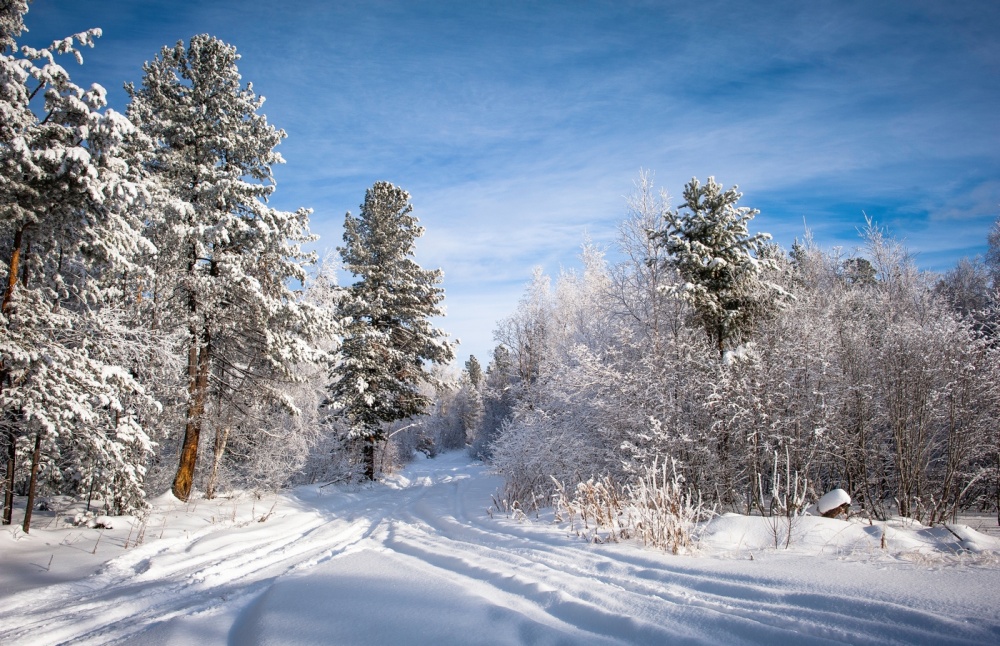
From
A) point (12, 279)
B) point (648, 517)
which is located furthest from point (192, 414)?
point (648, 517)

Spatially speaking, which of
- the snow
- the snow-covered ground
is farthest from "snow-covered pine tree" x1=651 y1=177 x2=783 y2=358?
the snow-covered ground

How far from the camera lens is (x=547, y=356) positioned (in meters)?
25.0

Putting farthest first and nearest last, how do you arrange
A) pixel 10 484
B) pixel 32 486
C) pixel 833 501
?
pixel 833 501 → pixel 10 484 → pixel 32 486

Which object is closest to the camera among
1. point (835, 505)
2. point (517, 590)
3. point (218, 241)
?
point (517, 590)

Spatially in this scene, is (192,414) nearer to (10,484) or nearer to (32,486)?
(10,484)

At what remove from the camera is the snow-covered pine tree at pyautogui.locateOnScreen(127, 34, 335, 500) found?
11461 millimetres

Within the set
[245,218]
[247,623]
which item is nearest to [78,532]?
[247,623]

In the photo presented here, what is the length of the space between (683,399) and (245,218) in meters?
12.7

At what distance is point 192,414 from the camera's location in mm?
11727

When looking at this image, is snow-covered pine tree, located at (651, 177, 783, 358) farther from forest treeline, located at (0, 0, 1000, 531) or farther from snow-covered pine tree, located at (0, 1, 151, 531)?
snow-covered pine tree, located at (0, 1, 151, 531)

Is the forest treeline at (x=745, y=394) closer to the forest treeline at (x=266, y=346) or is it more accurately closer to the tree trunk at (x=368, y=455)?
the forest treeline at (x=266, y=346)

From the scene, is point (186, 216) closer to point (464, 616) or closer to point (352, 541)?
point (352, 541)

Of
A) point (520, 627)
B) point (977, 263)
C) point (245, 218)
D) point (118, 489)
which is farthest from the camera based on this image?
point (977, 263)

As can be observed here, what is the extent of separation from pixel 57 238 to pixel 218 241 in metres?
3.35
